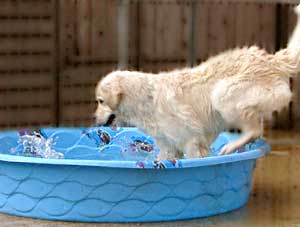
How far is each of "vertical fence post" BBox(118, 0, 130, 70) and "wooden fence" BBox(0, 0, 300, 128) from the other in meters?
0.01

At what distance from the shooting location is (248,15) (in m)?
9.68

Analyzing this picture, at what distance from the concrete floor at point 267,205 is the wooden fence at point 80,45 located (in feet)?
5.88

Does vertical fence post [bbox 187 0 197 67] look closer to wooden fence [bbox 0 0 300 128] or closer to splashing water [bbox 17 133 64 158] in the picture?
wooden fence [bbox 0 0 300 128]

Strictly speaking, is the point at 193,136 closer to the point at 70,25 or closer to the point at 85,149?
the point at 85,149

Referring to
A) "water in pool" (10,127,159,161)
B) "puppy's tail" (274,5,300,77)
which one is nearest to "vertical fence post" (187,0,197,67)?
"water in pool" (10,127,159,161)

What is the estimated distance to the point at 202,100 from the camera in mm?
5523

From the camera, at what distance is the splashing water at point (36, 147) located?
6.05 metres

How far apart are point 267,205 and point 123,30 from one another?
3.42m

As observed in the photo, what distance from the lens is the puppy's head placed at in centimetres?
537

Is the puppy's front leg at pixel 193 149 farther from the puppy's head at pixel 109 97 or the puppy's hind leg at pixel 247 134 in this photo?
the puppy's head at pixel 109 97

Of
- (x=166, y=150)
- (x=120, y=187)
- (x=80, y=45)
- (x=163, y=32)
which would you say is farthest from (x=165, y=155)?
(x=163, y=32)

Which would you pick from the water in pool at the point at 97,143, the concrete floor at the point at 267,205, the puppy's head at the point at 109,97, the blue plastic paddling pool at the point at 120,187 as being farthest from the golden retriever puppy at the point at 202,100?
the water in pool at the point at 97,143

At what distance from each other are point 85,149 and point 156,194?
5.11ft

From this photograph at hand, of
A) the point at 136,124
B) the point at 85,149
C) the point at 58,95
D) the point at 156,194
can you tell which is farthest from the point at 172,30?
the point at 156,194
